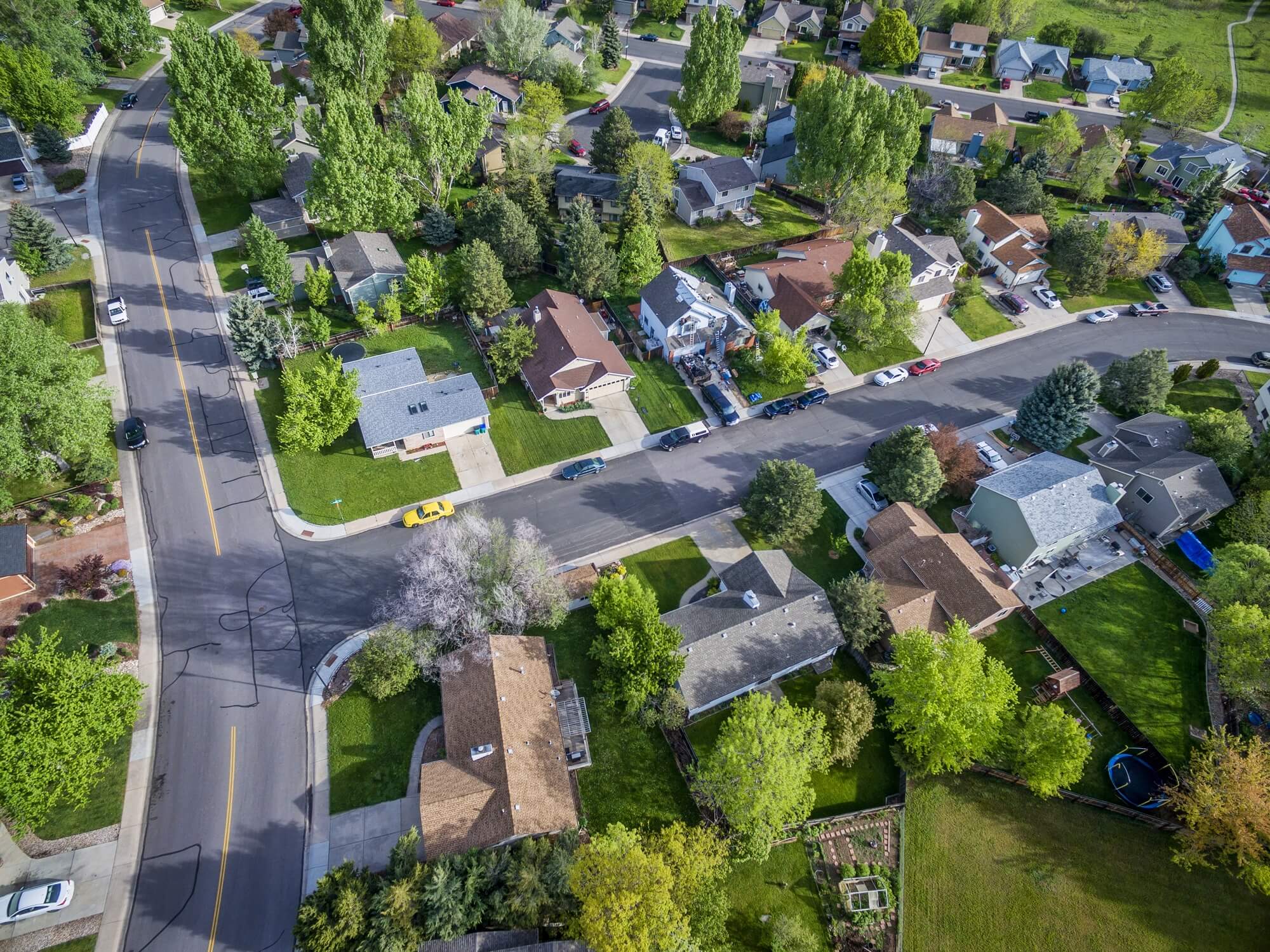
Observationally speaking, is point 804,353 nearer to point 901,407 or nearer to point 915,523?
point 901,407

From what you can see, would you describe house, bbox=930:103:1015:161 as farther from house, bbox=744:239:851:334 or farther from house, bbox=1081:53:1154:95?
house, bbox=1081:53:1154:95

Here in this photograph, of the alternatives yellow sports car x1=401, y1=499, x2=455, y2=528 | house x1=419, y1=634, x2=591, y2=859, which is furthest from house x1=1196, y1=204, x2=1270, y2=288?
yellow sports car x1=401, y1=499, x2=455, y2=528

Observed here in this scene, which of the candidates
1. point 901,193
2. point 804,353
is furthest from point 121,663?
point 901,193

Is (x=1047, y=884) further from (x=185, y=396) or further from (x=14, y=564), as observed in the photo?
(x=185, y=396)

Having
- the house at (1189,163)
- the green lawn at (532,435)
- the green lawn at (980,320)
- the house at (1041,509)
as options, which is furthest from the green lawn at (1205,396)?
the green lawn at (532,435)

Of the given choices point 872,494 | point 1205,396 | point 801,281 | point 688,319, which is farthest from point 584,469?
point 1205,396
